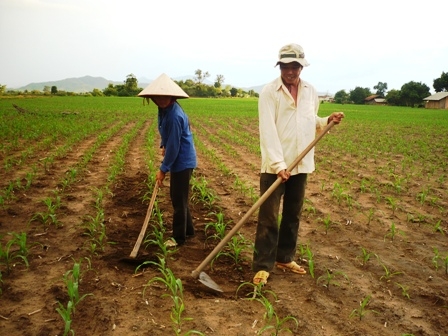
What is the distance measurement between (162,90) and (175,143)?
0.55 m

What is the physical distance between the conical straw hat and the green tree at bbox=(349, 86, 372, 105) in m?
80.6

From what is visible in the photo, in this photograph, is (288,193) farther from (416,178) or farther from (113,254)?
(416,178)

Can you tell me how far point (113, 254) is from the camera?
3.88 metres

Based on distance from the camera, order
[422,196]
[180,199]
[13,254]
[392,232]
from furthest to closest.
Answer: [422,196] → [392,232] → [180,199] → [13,254]

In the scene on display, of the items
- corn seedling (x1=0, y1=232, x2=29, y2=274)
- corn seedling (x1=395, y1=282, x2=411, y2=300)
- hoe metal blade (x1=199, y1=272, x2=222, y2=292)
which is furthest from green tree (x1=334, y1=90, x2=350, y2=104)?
corn seedling (x1=0, y1=232, x2=29, y2=274)

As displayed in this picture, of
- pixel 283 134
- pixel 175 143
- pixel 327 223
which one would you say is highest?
→ pixel 283 134

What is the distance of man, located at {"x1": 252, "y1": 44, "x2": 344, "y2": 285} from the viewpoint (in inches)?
124

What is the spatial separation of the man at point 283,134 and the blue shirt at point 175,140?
98 centimetres

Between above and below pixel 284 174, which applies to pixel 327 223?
below

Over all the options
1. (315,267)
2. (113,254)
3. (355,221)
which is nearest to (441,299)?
(315,267)

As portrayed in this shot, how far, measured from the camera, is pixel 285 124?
10.7 ft

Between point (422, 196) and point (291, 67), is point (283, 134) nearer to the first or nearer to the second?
point (291, 67)

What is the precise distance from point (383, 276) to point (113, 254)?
2.73 metres

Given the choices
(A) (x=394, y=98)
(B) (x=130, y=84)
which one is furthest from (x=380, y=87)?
(B) (x=130, y=84)
